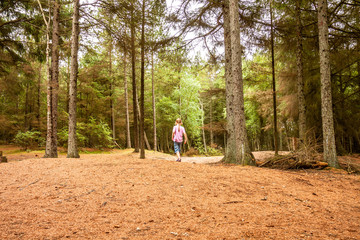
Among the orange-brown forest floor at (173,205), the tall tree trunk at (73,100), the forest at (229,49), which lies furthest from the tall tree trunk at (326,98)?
the tall tree trunk at (73,100)

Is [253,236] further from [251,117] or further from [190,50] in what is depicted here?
[251,117]

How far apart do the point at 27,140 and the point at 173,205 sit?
55.7 feet

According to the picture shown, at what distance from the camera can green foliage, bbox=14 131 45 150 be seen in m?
14.2

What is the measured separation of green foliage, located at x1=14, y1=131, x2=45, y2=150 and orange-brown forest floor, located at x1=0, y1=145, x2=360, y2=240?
1100cm

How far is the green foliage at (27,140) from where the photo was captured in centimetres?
1423

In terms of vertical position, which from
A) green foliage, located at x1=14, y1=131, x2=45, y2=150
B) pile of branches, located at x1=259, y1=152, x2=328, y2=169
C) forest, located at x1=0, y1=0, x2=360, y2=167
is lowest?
pile of branches, located at x1=259, y1=152, x2=328, y2=169

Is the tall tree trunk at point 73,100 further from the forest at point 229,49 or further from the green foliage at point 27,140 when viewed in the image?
the green foliage at point 27,140

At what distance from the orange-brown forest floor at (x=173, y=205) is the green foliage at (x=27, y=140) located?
433 inches

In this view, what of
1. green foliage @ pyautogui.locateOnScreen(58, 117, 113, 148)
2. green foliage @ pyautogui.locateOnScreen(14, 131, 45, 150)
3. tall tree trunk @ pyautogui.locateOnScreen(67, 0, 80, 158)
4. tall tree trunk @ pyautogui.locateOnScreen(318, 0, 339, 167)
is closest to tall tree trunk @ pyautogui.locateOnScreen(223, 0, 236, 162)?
tall tree trunk @ pyautogui.locateOnScreen(318, 0, 339, 167)

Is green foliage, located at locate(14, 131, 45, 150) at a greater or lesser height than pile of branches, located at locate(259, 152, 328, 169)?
greater

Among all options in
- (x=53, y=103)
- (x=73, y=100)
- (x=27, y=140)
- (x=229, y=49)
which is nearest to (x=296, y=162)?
(x=229, y=49)

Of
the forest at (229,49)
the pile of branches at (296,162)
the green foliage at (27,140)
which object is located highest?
the forest at (229,49)

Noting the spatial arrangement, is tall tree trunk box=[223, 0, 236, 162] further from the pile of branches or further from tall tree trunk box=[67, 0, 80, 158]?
tall tree trunk box=[67, 0, 80, 158]

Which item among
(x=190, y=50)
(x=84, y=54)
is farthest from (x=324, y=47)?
(x=84, y=54)
